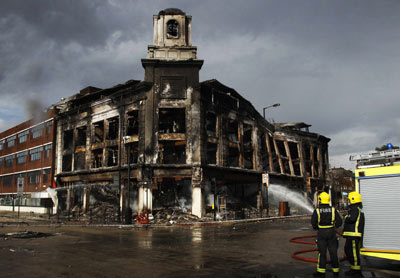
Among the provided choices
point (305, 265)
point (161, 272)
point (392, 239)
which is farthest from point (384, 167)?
point (161, 272)

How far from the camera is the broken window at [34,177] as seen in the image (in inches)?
1923

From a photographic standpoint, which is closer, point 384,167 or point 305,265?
point 384,167

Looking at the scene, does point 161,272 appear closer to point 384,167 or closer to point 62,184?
point 384,167

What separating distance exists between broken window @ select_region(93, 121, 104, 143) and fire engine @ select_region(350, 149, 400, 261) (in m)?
35.8

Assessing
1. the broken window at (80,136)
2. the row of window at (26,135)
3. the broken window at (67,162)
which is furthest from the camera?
the row of window at (26,135)

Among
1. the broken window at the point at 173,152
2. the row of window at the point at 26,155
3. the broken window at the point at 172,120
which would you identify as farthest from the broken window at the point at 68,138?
the broken window at the point at 173,152

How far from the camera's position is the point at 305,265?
27.2 feet

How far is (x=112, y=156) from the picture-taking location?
39.1 m

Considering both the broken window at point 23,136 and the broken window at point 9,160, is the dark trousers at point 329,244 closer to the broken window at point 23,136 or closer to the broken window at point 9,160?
the broken window at point 23,136

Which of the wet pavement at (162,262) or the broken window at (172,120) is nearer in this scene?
the wet pavement at (162,262)

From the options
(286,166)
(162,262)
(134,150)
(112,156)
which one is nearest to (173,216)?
(134,150)

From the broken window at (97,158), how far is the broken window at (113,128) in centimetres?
211

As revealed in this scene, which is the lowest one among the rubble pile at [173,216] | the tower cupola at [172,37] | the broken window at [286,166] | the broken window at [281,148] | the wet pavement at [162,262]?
the rubble pile at [173,216]

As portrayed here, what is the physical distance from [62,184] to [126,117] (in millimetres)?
14906
